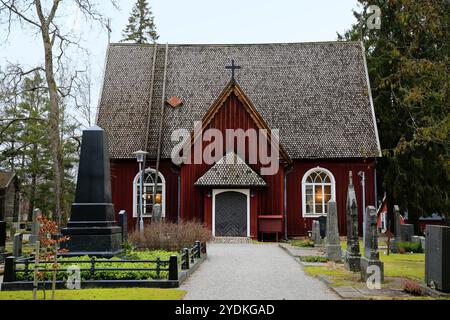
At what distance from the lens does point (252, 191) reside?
26641 mm

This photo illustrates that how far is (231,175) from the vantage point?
86.0 feet

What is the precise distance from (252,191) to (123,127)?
9267mm

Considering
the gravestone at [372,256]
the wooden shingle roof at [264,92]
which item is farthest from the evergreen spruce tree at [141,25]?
the gravestone at [372,256]

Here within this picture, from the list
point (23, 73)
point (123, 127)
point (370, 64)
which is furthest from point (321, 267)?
point (370, 64)

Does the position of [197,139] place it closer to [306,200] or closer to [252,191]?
[252,191]

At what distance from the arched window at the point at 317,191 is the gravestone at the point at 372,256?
51.2 ft

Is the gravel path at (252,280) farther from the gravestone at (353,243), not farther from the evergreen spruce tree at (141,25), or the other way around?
the evergreen spruce tree at (141,25)

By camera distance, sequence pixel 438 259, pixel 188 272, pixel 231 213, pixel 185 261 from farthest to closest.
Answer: pixel 231 213 < pixel 185 261 < pixel 188 272 < pixel 438 259

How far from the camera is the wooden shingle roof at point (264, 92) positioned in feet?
97.5

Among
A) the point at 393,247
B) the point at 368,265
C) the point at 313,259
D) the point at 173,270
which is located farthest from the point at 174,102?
the point at 368,265

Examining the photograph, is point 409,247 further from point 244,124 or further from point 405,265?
point 244,124

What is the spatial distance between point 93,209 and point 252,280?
508 cm

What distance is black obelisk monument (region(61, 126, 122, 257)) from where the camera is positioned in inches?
568

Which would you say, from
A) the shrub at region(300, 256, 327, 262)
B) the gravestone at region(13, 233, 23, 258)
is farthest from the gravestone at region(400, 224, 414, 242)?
the gravestone at region(13, 233, 23, 258)
